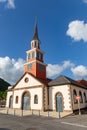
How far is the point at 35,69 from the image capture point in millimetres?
31438

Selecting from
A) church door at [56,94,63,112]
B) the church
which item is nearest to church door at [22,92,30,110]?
the church

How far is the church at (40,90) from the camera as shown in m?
25.1

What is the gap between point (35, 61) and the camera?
105ft

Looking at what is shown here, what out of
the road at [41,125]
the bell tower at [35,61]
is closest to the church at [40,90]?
the bell tower at [35,61]

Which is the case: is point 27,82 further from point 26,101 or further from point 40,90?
point 40,90

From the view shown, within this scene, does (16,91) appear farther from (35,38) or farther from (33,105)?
(35,38)

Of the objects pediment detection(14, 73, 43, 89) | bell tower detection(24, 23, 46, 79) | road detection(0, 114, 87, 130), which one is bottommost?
road detection(0, 114, 87, 130)

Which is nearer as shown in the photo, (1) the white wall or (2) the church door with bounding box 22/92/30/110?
(1) the white wall

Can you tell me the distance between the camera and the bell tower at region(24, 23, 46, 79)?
31902 millimetres

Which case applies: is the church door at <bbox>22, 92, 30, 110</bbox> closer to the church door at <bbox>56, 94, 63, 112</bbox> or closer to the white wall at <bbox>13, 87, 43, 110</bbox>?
the white wall at <bbox>13, 87, 43, 110</bbox>

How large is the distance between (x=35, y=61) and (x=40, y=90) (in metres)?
7.57

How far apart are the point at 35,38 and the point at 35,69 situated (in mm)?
9374

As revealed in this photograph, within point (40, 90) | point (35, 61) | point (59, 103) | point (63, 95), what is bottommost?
point (59, 103)

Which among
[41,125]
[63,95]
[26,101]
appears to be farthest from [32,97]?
[41,125]
